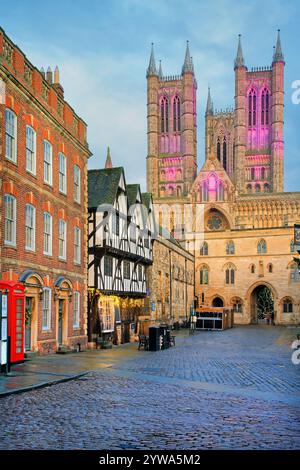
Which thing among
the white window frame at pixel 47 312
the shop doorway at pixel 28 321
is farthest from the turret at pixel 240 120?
the shop doorway at pixel 28 321

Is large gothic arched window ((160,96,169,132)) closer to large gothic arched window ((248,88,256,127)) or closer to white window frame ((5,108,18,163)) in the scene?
large gothic arched window ((248,88,256,127))

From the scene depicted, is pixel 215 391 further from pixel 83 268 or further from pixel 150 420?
pixel 83 268

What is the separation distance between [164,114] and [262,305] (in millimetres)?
52060

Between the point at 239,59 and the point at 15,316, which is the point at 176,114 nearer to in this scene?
the point at 239,59

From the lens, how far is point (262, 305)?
3095 inches

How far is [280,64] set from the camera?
10900 cm

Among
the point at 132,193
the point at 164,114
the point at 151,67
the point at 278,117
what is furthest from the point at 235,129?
the point at 132,193

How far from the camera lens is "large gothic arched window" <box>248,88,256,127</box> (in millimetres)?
114188

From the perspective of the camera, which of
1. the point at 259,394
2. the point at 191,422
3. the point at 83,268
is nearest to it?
the point at 191,422

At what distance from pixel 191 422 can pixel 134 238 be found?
86.5 feet

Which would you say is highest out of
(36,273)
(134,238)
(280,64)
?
(280,64)

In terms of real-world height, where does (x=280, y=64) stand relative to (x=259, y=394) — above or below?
above
